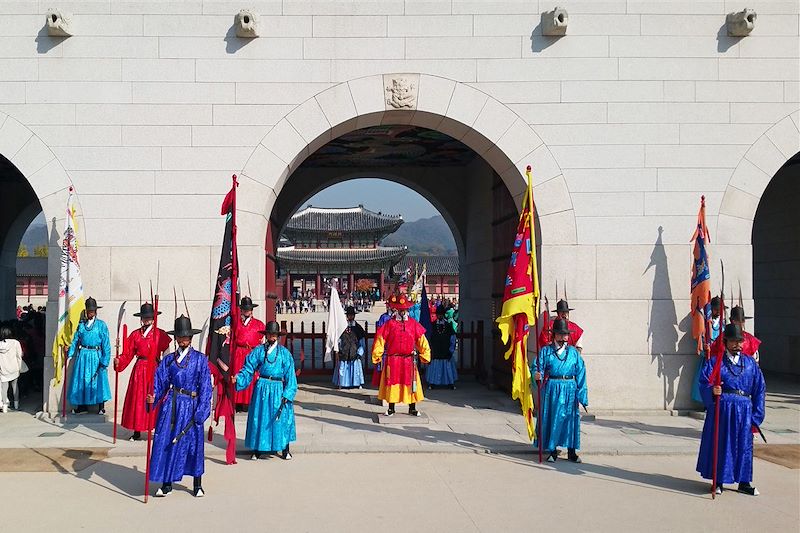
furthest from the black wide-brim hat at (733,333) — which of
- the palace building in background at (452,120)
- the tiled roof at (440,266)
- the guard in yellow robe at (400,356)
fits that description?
the tiled roof at (440,266)

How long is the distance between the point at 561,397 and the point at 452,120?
4.07m

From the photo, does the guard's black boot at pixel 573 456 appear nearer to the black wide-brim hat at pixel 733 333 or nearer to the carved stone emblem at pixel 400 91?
the black wide-brim hat at pixel 733 333

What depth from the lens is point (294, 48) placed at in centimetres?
896

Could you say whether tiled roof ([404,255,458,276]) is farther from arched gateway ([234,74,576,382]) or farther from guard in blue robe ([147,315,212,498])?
guard in blue robe ([147,315,212,498])

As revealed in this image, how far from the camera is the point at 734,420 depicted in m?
5.86

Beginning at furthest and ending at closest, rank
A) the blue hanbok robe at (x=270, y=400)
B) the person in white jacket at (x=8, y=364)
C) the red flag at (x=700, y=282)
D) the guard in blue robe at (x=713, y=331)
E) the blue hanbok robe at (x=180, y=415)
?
1. the person in white jacket at (x=8, y=364)
2. the red flag at (x=700, y=282)
3. the guard in blue robe at (x=713, y=331)
4. the blue hanbok robe at (x=270, y=400)
5. the blue hanbok robe at (x=180, y=415)

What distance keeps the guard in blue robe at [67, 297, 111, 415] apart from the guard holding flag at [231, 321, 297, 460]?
2.76m

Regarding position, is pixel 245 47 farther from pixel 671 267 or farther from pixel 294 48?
pixel 671 267

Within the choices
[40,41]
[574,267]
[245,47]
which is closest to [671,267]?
[574,267]

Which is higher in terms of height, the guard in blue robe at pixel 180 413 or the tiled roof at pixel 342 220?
the tiled roof at pixel 342 220

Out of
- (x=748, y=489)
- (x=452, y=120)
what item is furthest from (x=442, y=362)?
(x=748, y=489)

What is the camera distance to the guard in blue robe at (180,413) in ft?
18.4

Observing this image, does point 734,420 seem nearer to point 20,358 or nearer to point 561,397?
point 561,397

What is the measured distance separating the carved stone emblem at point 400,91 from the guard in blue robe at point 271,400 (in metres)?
3.70
